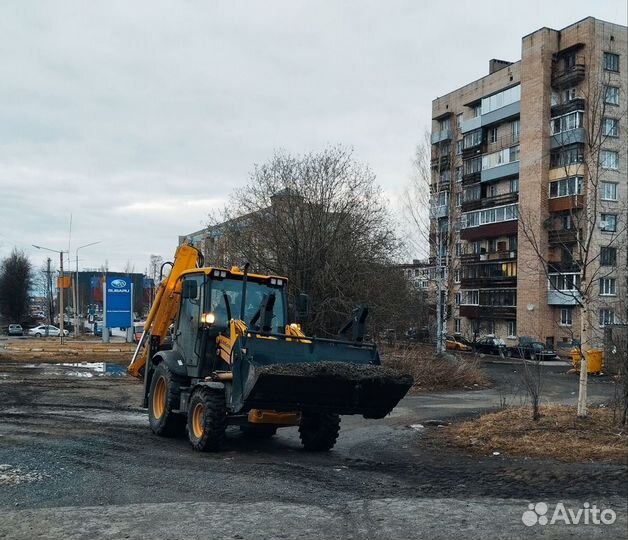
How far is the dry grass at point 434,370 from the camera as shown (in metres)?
23.5

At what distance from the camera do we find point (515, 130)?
193 ft

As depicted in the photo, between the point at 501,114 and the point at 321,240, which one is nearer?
the point at 321,240

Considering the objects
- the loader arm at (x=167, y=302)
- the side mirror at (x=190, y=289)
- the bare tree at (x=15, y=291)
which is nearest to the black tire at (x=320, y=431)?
the side mirror at (x=190, y=289)

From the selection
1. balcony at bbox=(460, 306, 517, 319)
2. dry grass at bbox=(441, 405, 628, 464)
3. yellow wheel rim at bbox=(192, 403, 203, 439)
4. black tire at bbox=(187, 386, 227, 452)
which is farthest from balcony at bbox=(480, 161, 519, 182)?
black tire at bbox=(187, 386, 227, 452)

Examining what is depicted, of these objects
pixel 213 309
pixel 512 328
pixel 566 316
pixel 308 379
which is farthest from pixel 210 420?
pixel 512 328

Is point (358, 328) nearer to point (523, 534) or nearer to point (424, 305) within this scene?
point (523, 534)

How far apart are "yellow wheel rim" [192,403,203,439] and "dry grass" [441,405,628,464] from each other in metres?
4.28

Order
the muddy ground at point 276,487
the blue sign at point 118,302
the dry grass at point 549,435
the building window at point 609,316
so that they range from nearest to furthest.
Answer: the muddy ground at point 276,487 < the dry grass at point 549,435 < the building window at point 609,316 < the blue sign at point 118,302

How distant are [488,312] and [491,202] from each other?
9.92m

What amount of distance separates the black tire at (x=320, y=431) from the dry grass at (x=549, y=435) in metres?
2.14

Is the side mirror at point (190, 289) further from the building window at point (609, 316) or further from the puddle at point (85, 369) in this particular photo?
the puddle at point (85, 369)

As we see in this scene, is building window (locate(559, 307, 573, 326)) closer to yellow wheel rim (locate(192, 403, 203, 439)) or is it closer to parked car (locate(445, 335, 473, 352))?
parked car (locate(445, 335, 473, 352))

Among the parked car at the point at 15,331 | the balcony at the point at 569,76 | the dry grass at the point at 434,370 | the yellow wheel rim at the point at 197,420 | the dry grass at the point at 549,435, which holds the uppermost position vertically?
the balcony at the point at 569,76

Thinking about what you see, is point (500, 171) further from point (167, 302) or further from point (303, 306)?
point (167, 302)
